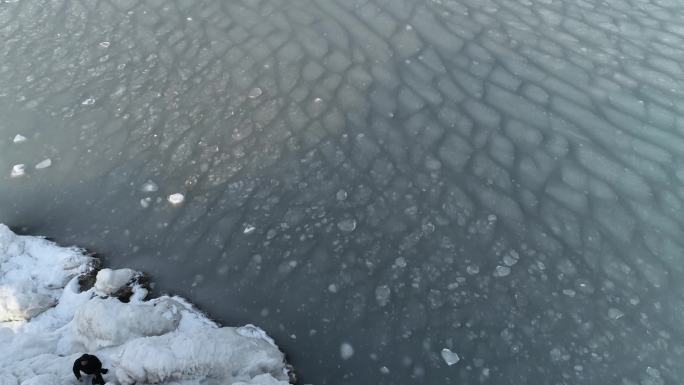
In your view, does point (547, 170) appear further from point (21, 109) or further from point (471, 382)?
point (21, 109)

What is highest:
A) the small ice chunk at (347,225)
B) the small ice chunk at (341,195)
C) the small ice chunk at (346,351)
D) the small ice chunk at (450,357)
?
the small ice chunk at (341,195)

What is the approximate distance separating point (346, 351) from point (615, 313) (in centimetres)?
161

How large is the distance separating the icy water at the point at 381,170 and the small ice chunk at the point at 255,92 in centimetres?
3

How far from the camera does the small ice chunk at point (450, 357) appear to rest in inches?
129

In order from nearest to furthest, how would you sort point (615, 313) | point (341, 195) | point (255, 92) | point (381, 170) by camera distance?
point (615, 313) → point (341, 195) → point (381, 170) → point (255, 92)

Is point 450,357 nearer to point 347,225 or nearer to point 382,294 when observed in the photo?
point 382,294

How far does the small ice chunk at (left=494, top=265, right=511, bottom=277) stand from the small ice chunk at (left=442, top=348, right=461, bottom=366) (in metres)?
0.60

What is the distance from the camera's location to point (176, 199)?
13.5 feet

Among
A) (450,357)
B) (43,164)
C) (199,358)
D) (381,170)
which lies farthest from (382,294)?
(43,164)

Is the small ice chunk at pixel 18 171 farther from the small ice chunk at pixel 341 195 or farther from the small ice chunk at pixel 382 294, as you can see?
the small ice chunk at pixel 382 294

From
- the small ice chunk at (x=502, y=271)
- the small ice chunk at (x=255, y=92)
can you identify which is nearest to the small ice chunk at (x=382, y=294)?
the small ice chunk at (x=502, y=271)

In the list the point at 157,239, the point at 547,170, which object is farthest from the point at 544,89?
the point at 157,239

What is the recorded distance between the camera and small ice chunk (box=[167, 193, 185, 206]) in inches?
161

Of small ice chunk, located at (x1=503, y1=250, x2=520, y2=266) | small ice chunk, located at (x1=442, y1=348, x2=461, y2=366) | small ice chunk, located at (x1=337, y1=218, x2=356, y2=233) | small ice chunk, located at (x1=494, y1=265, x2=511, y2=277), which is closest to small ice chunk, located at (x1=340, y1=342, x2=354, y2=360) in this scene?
small ice chunk, located at (x1=442, y1=348, x2=461, y2=366)
